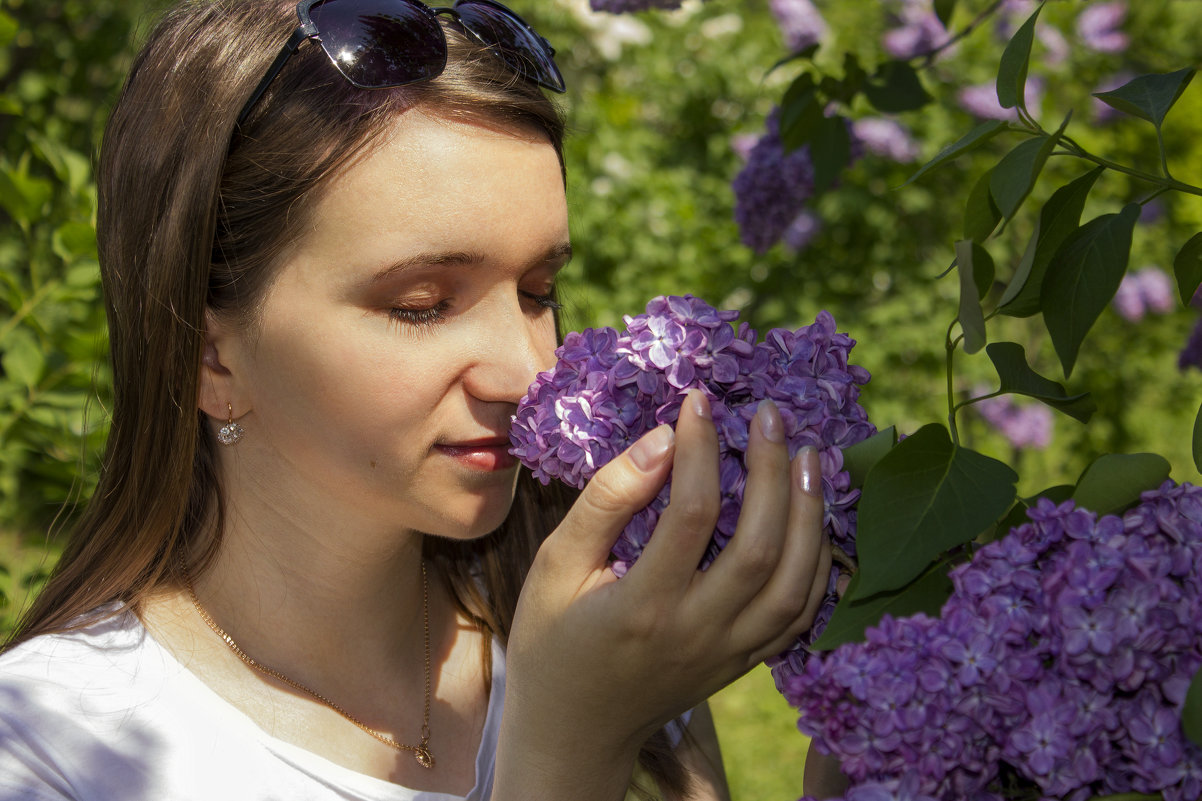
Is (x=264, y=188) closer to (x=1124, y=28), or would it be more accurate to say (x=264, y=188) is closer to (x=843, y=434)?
(x=843, y=434)

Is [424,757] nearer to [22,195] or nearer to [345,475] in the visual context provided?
[345,475]

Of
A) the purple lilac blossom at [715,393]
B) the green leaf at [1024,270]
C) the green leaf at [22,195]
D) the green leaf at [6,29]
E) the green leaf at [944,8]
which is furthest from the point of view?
the green leaf at [22,195]

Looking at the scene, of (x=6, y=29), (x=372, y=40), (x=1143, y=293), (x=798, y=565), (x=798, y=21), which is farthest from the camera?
(x=1143, y=293)

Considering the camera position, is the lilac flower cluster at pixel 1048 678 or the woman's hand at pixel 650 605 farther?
the woman's hand at pixel 650 605

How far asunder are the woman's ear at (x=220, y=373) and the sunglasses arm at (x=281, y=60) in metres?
0.34

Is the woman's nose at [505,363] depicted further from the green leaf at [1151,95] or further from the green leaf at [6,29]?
the green leaf at [6,29]

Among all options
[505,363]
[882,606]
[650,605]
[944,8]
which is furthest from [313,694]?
[944,8]

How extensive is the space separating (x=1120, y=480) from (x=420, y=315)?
3.20ft

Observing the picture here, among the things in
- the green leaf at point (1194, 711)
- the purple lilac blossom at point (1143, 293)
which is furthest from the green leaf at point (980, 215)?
the purple lilac blossom at point (1143, 293)

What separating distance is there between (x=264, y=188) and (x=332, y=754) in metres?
1.01

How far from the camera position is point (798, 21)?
5156mm

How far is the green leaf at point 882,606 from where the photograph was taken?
101 centimetres

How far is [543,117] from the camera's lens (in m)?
1.81

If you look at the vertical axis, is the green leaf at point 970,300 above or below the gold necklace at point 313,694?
above
